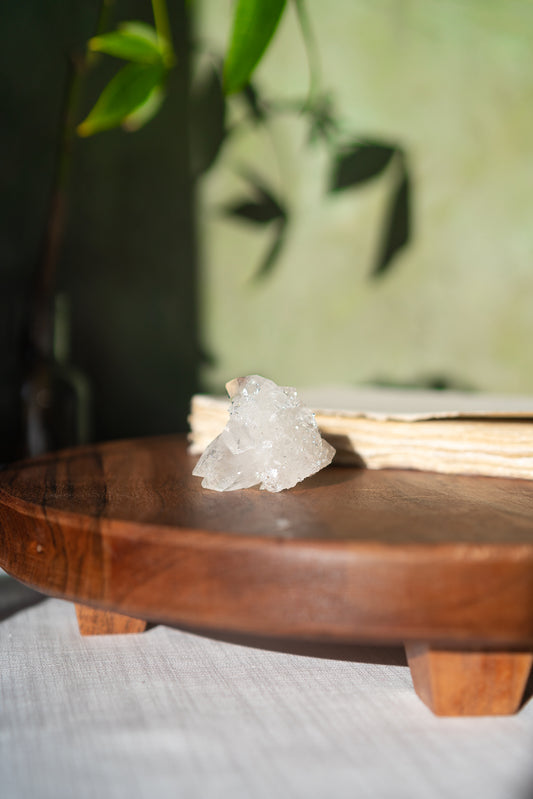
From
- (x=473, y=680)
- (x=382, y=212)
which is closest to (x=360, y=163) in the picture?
(x=382, y=212)

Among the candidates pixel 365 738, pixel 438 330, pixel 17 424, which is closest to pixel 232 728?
pixel 365 738

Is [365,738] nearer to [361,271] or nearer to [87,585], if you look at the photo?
[87,585]

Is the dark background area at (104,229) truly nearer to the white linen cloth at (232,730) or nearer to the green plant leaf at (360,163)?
the green plant leaf at (360,163)

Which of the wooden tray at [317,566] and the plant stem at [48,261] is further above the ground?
the plant stem at [48,261]

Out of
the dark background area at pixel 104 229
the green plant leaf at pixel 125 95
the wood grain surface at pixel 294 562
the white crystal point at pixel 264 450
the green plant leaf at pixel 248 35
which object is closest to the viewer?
the wood grain surface at pixel 294 562

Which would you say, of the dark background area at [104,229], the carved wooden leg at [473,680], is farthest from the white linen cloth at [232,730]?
the dark background area at [104,229]

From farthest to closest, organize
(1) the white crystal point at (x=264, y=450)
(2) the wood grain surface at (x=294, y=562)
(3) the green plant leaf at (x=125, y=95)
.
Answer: (3) the green plant leaf at (x=125, y=95)
(1) the white crystal point at (x=264, y=450)
(2) the wood grain surface at (x=294, y=562)
